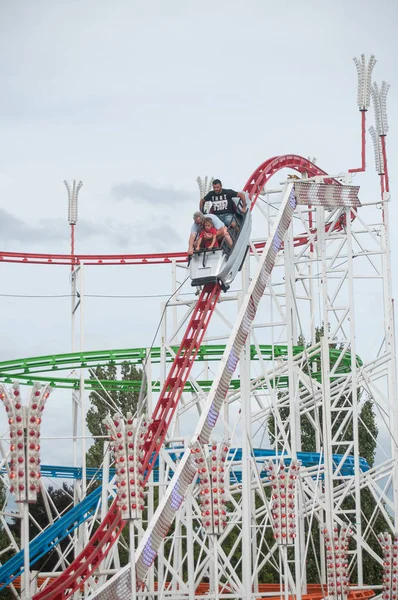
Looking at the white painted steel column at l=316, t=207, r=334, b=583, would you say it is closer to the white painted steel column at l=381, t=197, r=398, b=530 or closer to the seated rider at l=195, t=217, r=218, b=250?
the white painted steel column at l=381, t=197, r=398, b=530

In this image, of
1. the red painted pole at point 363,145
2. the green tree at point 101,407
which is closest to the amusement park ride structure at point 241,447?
the red painted pole at point 363,145

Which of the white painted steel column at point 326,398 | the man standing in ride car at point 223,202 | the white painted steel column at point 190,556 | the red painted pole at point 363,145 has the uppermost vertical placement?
the red painted pole at point 363,145

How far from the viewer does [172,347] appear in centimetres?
1941

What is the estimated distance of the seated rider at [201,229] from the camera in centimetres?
1827

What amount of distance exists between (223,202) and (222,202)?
17 mm

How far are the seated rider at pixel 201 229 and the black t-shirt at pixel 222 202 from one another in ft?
1.78

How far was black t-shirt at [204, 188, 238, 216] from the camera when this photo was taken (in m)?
19.0

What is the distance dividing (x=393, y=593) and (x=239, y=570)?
13.9 meters

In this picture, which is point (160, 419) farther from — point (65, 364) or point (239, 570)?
point (239, 570)

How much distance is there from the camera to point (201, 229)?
60.7ft

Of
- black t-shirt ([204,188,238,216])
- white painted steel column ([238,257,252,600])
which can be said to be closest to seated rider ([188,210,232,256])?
black t-shirt ([204,188,238,216])

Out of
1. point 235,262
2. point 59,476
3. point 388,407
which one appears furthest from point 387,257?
point 59,476

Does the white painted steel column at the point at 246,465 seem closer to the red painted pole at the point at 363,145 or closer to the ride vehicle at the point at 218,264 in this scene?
the ride vehicle at the point at 218,264

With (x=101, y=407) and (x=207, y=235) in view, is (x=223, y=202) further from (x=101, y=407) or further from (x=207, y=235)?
(x=101, y=407)
